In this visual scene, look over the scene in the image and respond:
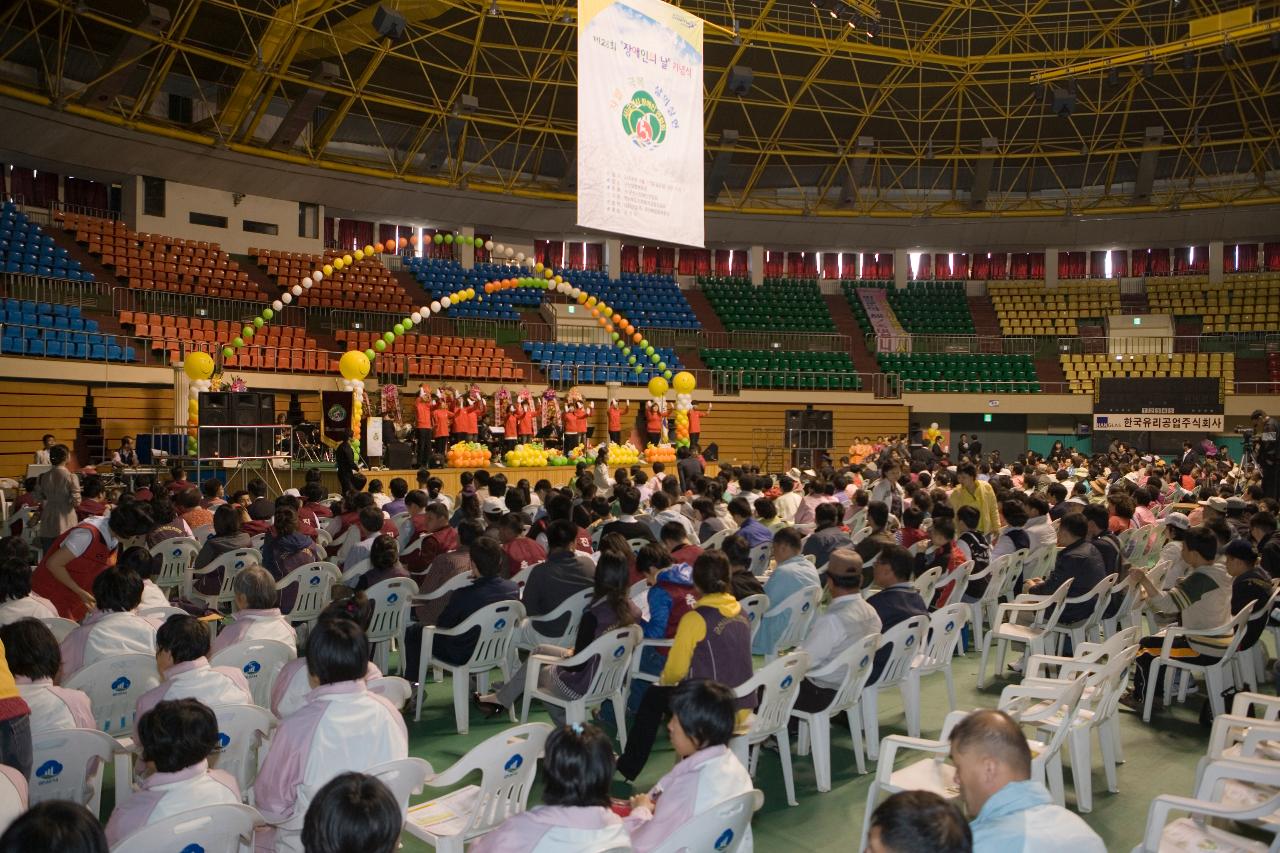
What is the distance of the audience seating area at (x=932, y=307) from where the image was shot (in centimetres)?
3434

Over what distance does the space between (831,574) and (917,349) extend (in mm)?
28745

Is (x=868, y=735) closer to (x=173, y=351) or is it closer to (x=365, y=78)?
(x=173, y=351)

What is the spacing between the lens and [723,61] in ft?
91.1

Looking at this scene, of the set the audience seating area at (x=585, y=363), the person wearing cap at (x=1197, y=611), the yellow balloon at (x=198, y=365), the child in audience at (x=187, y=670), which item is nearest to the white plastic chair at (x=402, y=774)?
the child in audience at (x=187, y=670)

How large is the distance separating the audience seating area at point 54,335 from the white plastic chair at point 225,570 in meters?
11.7

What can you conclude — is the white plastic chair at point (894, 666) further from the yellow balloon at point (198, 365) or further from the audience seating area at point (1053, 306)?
the audience seating area at point (1053, 306)

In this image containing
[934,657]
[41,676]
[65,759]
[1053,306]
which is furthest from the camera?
[1053,306]

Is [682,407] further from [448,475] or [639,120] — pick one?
[639,120]

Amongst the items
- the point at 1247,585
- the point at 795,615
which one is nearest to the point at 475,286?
the point at 795,615

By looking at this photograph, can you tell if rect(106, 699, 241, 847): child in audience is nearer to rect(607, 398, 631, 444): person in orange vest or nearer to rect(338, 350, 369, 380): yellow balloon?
rect(338, 350, 369, 380): yellow balloon

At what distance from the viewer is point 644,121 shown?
14.1 metres

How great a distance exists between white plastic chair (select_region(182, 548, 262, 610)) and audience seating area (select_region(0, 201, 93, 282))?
48.2 ft

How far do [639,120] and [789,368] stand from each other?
56.6ft

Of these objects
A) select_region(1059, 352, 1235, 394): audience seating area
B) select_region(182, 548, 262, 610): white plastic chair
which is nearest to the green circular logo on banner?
select_region(182, 548, 262, 610): white plastic chair
